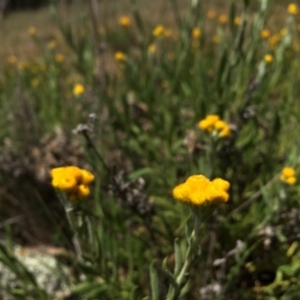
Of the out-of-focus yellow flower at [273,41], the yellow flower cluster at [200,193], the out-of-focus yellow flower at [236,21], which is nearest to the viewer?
the yellow flower cluster at [200,193]

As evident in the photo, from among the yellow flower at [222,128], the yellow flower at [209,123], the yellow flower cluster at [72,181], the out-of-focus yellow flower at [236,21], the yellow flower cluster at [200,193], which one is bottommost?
the yellow flower cluster at [200,193]

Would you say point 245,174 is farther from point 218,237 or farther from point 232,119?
point 218,237

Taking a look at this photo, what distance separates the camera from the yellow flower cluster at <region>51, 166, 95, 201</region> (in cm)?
84

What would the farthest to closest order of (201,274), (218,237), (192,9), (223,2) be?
(223,2) < (192,9) < (218,237) < (201,274)

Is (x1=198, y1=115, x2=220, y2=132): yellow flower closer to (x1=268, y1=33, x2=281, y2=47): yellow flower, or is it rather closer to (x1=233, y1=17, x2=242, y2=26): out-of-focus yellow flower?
(x1=233, y1=17, x2=242, y2=26): out-of-focus yellow flower

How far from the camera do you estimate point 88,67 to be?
2158mm

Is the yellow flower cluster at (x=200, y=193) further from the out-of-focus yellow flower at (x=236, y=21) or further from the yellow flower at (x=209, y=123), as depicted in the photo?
the out-of-focus yellow flower at (x=236, y=21)

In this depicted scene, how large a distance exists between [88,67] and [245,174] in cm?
86

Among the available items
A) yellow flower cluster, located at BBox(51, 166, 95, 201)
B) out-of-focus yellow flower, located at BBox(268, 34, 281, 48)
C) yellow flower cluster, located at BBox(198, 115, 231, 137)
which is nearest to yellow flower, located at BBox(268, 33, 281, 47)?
out-of-focus yellow flower, located at BBox(268, 34, 281, 48)

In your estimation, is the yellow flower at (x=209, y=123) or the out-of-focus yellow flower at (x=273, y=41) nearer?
the yellow flower at (x=209, y=123)

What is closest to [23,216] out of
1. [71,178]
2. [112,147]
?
[112,147]

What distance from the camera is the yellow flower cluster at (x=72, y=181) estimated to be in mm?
842

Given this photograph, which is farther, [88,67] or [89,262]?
[88,67]

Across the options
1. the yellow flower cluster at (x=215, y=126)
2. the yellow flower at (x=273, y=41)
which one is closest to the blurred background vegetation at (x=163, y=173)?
the yellow flower cluster at (x=215, y=126)
